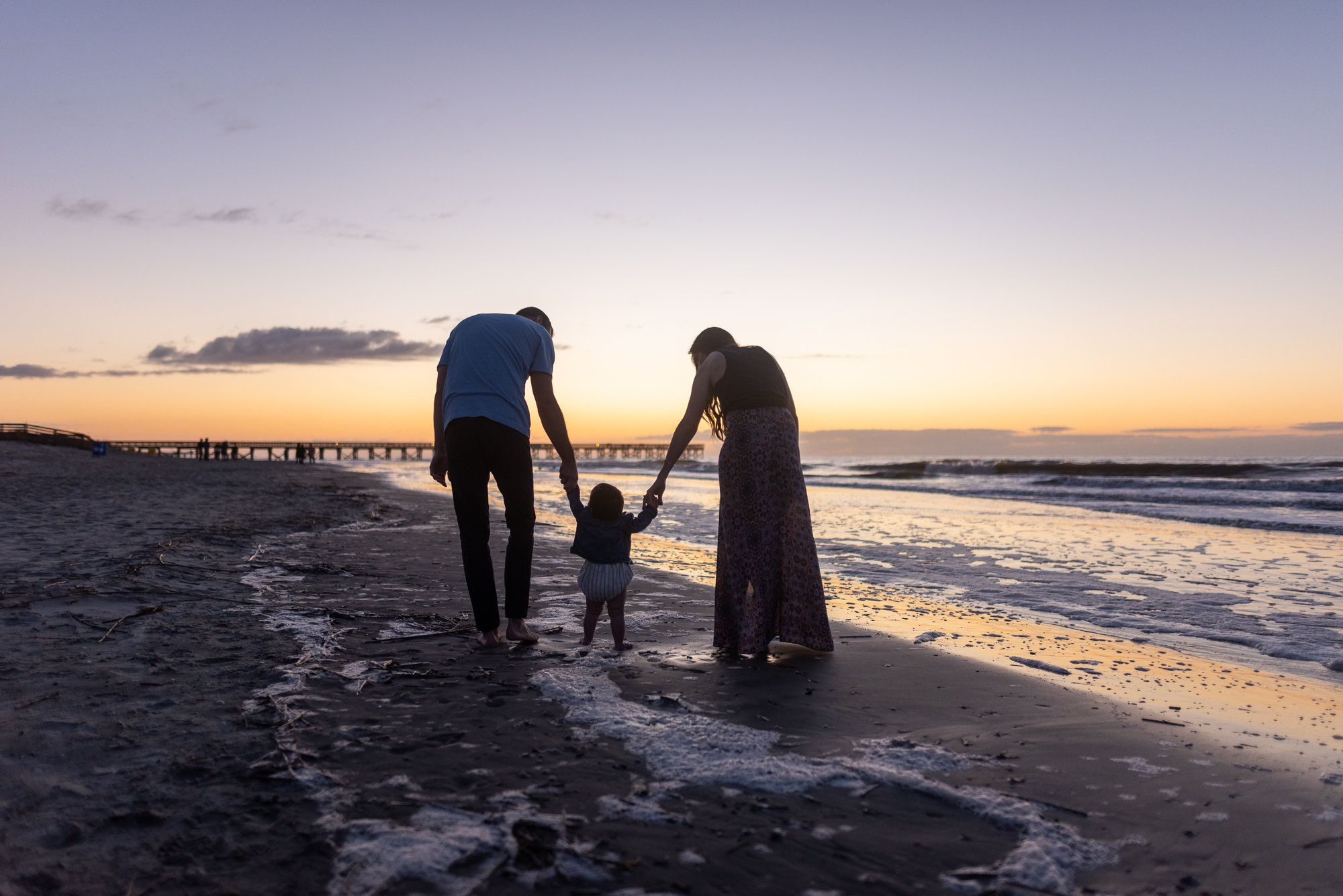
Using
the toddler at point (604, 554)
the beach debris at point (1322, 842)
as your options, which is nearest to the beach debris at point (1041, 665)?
the beach debris at point (1322, 842)

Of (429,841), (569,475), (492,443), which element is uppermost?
(492,443)

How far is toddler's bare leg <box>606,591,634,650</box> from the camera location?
3.75 meters

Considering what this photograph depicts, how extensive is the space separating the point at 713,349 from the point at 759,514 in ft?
3.26

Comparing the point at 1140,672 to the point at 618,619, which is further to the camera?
the point at 618,619

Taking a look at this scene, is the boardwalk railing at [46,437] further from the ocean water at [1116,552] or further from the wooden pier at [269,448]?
the ocean water at [1116,552]

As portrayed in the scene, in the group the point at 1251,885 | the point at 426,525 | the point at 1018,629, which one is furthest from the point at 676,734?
the point at 426,525

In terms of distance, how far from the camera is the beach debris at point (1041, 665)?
11.9 feet

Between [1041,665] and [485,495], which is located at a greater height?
[485,495]

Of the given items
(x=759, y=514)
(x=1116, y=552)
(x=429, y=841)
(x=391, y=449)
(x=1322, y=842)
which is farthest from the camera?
(x=391, y=449)

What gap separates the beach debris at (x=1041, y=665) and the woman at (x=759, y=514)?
99 cm

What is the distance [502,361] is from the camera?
12.8ft

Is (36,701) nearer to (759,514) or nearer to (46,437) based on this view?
(759,514)

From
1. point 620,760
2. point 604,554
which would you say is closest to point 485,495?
point 604,554

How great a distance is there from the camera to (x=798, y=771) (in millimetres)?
2264
